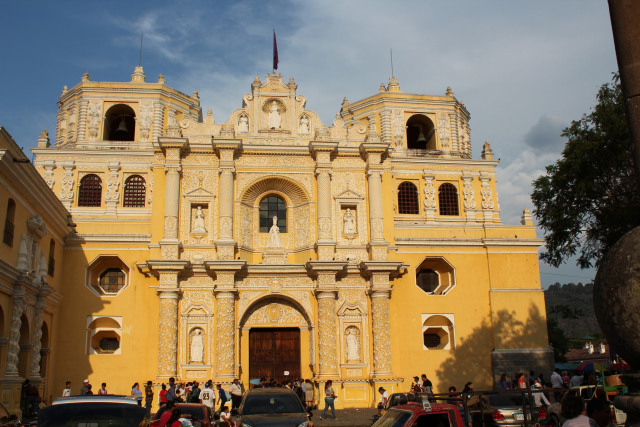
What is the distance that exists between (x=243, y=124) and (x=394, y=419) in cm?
1925

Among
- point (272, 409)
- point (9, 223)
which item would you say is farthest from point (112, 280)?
point (272, 409)

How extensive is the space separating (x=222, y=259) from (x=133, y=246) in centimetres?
383

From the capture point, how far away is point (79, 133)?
106ft

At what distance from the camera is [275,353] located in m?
25.5

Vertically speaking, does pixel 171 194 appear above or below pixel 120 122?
below

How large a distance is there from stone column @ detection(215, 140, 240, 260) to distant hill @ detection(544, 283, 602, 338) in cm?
7061

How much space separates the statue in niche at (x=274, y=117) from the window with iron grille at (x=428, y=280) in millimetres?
9033

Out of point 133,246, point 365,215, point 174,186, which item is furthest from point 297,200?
point 133,246

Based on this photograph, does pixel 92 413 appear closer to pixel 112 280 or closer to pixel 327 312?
pixel 327 312

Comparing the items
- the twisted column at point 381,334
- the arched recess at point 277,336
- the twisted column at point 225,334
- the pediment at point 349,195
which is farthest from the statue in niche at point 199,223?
the twisted column at point 381,334

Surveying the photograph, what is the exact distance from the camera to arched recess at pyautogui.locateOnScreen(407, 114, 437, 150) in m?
Result: 34.7

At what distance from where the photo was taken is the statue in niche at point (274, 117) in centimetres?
2742

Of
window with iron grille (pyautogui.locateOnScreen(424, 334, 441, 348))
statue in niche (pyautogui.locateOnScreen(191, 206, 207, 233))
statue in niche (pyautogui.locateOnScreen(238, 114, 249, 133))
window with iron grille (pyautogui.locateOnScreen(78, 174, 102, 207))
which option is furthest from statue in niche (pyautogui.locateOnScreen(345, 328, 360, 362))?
window with iron grille (pyautogui.locateOnScreen(78, 174, 102, 207))

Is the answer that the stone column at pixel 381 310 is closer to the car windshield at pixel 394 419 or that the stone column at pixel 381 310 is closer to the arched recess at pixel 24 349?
the arched recess at pixel 24 349
